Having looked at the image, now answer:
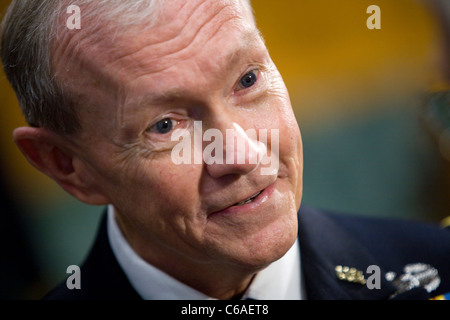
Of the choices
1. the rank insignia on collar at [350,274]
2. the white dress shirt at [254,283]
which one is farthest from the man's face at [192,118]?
the rank insignia on collar at [350,274]

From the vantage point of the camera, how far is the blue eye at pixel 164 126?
110 centimetres

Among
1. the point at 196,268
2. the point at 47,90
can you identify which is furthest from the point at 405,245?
the point at 47,90

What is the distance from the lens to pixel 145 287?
1.38m

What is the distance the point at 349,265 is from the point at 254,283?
0.85 ft

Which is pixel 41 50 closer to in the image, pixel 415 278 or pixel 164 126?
pixel 164 126

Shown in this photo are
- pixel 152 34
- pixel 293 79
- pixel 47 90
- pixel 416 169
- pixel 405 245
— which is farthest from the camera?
pixel 416 169

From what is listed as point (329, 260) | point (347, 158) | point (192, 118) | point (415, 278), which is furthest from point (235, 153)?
point (347, 158)

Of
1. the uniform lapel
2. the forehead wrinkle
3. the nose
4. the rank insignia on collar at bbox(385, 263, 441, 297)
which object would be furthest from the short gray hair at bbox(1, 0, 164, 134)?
the rank insignia on collar at bbox(385, 263, 441, 297)

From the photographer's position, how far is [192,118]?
1.08 metres

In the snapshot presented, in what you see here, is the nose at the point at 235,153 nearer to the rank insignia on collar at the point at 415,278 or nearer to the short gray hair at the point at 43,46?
the short gray hair at the point at 43,46

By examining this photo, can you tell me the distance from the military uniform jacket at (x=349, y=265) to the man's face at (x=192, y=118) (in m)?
0.26

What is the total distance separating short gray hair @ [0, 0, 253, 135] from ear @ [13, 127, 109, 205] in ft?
0.11

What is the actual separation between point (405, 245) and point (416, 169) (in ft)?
4.07

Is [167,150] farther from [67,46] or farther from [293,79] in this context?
[293,79]
